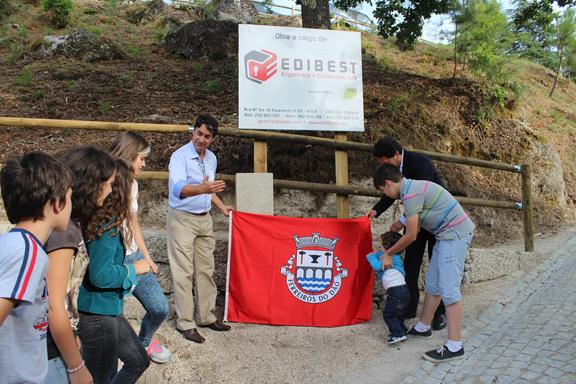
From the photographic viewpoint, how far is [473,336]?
4.34m

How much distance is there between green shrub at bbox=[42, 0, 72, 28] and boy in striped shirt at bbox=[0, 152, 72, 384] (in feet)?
43.1

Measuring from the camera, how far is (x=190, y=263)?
423cm

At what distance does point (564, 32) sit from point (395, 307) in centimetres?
1521

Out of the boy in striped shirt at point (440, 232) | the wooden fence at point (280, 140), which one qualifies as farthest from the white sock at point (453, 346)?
the wooden fence at point (280, 140)

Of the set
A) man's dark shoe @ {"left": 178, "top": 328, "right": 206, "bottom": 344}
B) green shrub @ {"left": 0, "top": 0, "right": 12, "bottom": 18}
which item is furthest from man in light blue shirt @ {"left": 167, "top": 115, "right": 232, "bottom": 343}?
green shrub @ {"left": 0, "top": 0, "right": 12, "bottom": 18}

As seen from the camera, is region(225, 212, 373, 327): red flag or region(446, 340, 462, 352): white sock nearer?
region(446, 340, 462, 352): white sock

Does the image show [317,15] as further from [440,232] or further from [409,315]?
[409,315]

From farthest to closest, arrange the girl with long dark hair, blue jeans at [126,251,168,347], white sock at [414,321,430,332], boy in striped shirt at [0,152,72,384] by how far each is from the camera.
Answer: white sock at [414,321,430,332]
blue jeans at [126,251,168,347]
the girl with long dark hair
boy in striped shirt at [0,152,72,384]

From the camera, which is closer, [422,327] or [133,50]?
[422,327]

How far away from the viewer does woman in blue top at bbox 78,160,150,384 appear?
2338mm

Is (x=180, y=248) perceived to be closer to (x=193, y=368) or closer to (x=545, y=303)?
(x=193, y=368)

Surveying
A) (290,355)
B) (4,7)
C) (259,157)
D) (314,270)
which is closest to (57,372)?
(290,355)

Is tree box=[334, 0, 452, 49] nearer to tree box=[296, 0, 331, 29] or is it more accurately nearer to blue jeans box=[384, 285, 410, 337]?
tree box=[296, 0, 331, 29]

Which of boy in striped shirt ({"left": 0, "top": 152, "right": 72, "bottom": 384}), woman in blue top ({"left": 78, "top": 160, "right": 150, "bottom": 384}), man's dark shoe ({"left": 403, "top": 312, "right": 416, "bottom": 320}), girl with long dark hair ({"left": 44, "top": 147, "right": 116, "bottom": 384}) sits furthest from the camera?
man's dark shoe ({"left": 403, "top": 312, "right": 416, "bottom": 320})
